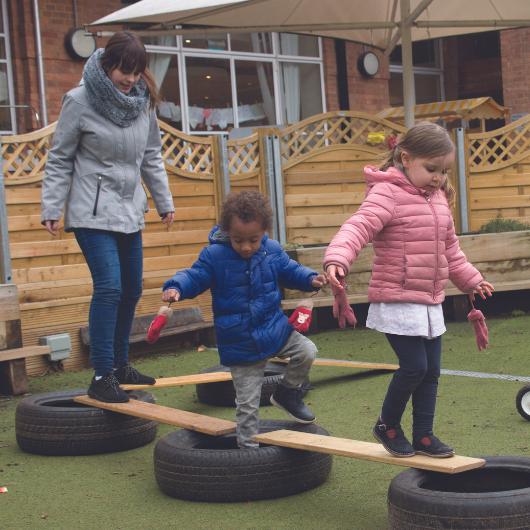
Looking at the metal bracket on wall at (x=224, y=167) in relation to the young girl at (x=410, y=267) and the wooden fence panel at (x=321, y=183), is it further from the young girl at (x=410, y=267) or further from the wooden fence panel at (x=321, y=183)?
the young girl at (x=410, y=267)

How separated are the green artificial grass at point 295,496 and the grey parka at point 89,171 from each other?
1204mm

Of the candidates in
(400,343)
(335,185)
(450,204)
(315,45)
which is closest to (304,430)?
(400,343)

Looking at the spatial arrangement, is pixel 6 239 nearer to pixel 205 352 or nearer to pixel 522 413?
pixel 205 352

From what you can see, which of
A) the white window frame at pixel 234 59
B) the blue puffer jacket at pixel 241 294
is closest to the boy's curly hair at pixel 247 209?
the blue puffer jacket at pixel 241 294

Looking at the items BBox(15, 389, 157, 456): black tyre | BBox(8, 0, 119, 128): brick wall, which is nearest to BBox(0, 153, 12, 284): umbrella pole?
BBox(15, 389, 157, 456): black tyre

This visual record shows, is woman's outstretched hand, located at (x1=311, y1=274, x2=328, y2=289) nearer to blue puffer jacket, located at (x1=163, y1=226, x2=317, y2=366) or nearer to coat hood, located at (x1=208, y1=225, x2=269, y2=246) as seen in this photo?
blue puffer jacket, located at (x1=163, y1=226, x2=317, y2=366)

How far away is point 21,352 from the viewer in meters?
6.90

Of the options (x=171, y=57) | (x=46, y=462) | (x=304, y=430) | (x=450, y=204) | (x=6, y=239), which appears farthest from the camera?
(x=171, y=57)

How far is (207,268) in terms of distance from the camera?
4406mm

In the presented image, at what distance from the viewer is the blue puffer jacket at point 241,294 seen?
4.35 meters

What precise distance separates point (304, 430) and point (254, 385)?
312 mm

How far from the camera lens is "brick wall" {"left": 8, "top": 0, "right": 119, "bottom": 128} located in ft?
43.7

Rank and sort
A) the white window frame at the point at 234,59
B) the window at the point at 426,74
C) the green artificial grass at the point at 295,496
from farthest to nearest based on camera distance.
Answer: the window at the point at 426,74
the white window frame at the point at 234,59
the green artificial grass at the point at 295,496

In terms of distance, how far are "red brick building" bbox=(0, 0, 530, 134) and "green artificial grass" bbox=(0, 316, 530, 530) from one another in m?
6.81
